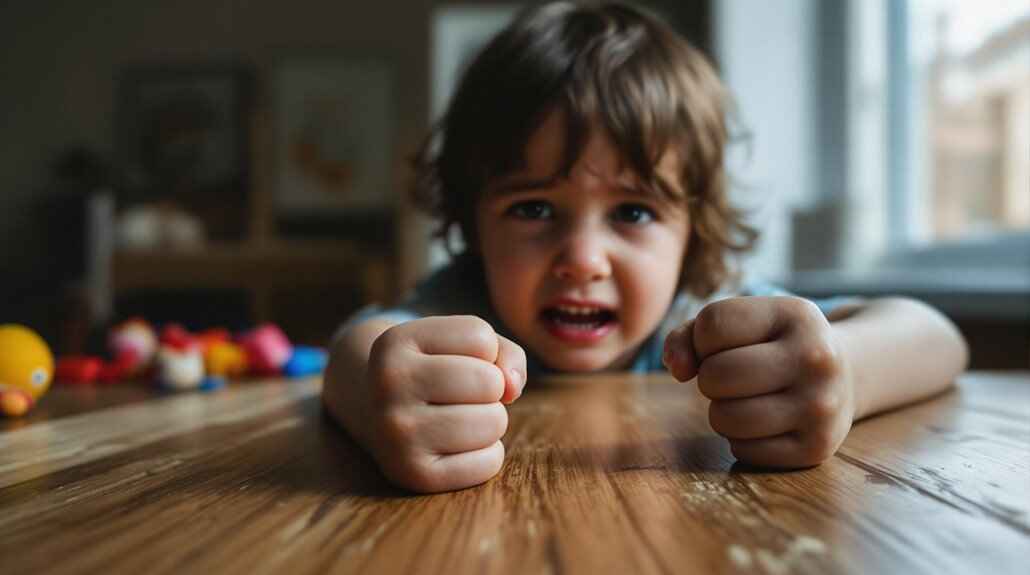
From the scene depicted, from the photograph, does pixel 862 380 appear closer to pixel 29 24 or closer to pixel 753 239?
pixel 753 239

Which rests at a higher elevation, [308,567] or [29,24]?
[29,24]

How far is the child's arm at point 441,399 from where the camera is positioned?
372 mm

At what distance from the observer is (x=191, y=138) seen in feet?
12.9

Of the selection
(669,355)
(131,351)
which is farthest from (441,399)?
(131,351)

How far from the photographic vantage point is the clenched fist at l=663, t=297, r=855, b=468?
1.33 ft

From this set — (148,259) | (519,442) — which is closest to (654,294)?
(519,442)

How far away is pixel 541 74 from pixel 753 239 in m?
0.44

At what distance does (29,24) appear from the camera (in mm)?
4055

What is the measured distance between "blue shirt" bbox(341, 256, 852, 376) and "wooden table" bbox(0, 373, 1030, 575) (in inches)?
13.1

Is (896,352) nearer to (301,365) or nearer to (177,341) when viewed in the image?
(301,365)

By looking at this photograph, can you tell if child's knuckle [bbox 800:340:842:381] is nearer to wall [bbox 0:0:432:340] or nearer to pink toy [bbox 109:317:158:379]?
pink toy [bbox 109:317:158:379]

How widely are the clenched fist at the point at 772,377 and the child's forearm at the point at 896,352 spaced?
7 cm

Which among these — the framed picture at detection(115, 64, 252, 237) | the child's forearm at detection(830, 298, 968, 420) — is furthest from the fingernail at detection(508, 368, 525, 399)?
the framed picture at detection(115, 64, 252, 237)

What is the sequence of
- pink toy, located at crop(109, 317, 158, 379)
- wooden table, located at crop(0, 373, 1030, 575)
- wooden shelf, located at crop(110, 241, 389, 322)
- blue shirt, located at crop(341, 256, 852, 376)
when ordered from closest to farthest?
wooden table, located at crop(0, 373, 1030, 575)
blue shirt, located at crop(341, 256, 852, 376)
pink toy, located at crop(109, 317, 158, 379)
wooden shelf, located at crop(110, 241, 389, 322)
